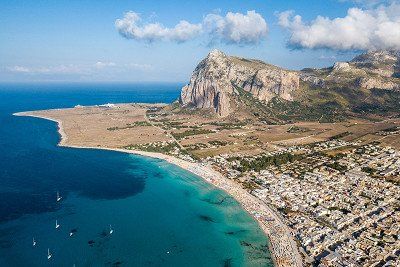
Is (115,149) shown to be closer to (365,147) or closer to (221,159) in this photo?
(221,159)

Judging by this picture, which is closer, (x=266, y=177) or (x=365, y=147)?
(x=266, y=177)

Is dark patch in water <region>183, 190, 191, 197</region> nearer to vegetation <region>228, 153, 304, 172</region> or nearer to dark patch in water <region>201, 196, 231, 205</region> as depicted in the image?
dark patch in water <region>201, 196, 231, 205</region>

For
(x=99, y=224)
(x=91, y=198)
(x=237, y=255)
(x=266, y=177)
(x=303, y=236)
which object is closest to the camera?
(x=237, y=255)

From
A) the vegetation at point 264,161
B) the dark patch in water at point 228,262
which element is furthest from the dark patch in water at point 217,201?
the dark patch in water at point 228,262

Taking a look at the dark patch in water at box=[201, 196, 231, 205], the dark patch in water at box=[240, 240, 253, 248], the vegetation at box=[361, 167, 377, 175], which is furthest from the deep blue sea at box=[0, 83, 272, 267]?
the vegetation at box=[361, 167, 377, 175]

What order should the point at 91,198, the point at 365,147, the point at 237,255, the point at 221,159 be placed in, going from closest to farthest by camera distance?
1. the point at 237,255
2. the point at 91,198
3. the point at 221,159
4. the point at 365,147

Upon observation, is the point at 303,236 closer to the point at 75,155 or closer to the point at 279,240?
the point at 279,240

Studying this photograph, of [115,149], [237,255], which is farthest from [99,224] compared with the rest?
[115,149]
